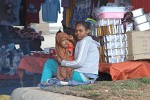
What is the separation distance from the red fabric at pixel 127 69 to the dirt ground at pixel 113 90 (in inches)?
6.3

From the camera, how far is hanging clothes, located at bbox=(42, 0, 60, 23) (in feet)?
36.1

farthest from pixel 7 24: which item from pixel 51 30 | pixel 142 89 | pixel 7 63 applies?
pixel 51 30

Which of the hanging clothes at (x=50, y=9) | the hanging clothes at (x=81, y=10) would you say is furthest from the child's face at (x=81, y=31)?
the hanging clothes at (x=50, y=9)

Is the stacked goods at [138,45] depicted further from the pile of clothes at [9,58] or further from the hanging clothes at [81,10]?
the pile of clothes at [9,58]

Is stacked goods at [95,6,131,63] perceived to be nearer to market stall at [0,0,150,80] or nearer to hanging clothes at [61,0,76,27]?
market stall at [0,0,150,80]

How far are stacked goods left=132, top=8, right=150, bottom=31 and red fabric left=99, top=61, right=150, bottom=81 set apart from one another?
1.95 feet

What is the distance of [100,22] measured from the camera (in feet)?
24.4

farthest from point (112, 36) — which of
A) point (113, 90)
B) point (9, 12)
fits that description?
point (9, 12)

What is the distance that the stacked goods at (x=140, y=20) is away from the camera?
24.1 feet

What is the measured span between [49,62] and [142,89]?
1.51 m

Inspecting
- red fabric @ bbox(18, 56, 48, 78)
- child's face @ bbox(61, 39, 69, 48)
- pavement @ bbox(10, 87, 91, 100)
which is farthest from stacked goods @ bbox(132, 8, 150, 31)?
pavement @ bbox(10, 87, 91, 100)

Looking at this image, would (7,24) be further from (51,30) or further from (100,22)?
(51,30)

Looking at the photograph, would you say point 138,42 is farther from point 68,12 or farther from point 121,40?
point 68,12

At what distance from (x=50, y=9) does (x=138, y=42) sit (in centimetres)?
443
